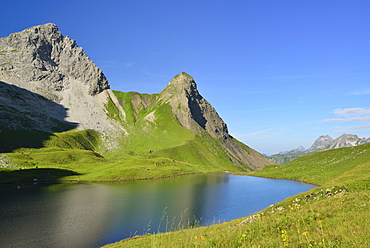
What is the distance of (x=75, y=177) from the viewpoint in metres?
110

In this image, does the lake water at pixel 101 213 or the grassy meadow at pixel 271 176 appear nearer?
the grassy meadow at pixel 271 176

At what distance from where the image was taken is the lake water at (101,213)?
126ft

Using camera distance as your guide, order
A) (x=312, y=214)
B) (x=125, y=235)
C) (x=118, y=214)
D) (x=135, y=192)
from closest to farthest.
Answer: (x=312, y=214)
(x=125, y=235)
(x=118, y=214)
(x=135, y=192)

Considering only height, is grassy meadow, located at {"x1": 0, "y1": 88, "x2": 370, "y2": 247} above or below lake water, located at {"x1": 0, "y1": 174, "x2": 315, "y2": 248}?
above

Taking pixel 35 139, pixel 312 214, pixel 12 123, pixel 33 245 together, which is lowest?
pixel 33 245

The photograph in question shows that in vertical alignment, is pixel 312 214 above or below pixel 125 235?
above

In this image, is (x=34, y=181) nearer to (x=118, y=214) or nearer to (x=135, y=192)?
(x=135, y=192)

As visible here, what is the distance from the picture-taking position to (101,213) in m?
52.5

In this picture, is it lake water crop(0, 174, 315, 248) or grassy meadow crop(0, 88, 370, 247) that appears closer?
grassy meadow crop(0, 88, 370, 247)


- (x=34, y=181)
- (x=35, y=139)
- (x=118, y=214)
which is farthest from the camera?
(x=35, y=139)

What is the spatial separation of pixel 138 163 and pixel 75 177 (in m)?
39.0

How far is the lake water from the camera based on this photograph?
126ft

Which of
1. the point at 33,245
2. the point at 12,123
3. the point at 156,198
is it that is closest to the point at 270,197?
the point at 156,198

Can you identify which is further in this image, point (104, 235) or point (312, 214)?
point (104, 235)
